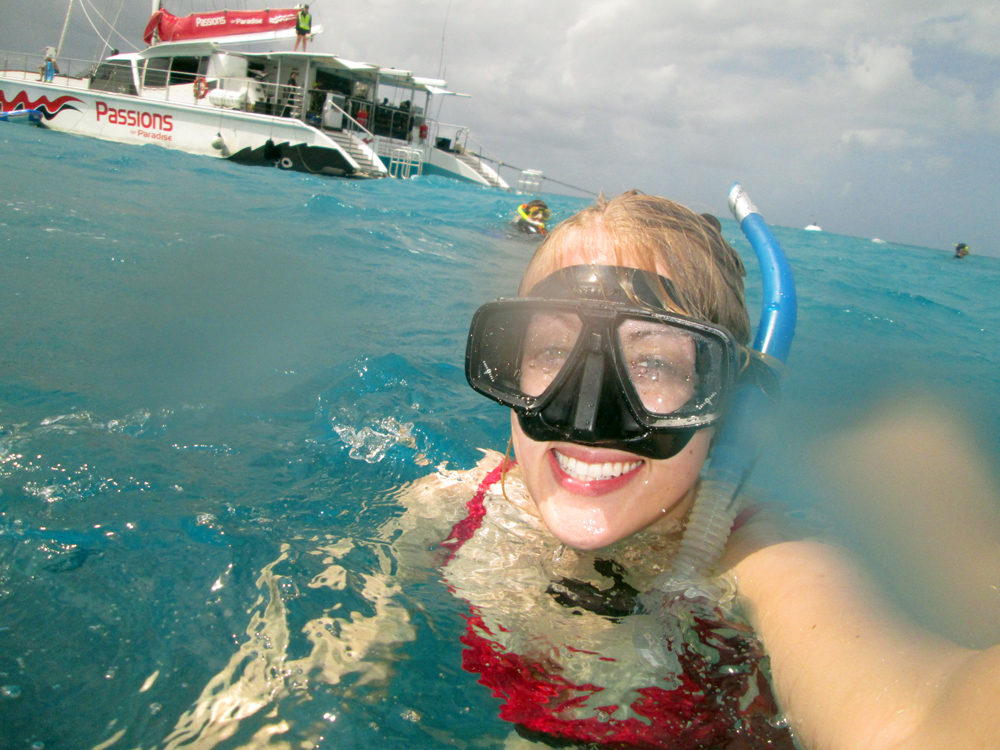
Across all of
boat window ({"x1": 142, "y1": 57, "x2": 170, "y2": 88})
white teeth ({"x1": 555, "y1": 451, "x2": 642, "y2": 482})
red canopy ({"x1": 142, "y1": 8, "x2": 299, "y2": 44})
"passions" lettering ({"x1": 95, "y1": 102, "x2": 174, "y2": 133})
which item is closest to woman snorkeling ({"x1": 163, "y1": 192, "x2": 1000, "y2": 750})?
white teeth ({"x1": 555, "y1": 451, "x2": 642, "y2": 482})

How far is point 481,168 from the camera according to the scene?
24.6 metres

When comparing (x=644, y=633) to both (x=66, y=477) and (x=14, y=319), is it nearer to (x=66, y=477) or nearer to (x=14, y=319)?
(x=66, y=477)

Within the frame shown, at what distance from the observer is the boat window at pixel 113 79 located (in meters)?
22.4

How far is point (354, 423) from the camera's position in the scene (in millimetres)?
3334

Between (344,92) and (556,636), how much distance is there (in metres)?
25.5

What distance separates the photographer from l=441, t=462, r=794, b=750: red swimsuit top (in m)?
1.28

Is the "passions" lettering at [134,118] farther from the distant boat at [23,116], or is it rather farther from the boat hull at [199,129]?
the distant boat at [23,116]

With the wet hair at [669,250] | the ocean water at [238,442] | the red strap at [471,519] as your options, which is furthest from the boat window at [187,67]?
the wet hair at [669,250]

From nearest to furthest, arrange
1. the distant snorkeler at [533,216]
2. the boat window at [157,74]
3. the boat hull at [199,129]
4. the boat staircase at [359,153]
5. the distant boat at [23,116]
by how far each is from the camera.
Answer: the distant snorkeler at [533,216] < the boat hull at [199,129] < the boat staircase at [359,153] < the distant boat at [23,116] < the boat window at [157,74]

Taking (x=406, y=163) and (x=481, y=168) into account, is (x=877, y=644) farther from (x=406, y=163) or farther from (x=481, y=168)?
(x=481, y=168)

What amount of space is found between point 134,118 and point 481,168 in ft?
40.1

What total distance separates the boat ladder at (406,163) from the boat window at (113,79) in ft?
33.2

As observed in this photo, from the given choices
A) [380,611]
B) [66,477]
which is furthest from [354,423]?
[380,611]

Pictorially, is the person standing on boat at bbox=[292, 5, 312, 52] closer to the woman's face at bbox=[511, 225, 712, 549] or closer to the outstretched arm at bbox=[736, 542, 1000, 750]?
the woman's face at bbox=[511, 225, 712, 549]
